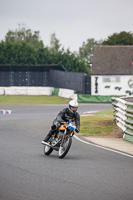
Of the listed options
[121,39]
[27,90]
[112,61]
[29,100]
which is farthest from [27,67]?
[121,39]

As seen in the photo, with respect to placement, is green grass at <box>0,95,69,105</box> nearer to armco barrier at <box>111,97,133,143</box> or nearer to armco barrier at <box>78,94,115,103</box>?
Result: armco barrier at <box>78,94,115,103</box>

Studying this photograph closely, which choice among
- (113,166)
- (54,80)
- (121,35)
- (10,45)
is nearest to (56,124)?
(113,166)

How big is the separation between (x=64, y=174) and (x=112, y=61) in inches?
2235

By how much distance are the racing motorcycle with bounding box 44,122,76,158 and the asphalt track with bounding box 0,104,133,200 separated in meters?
0.20

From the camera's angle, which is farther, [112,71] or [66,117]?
[112,71]

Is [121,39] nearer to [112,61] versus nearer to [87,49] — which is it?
[112,61]

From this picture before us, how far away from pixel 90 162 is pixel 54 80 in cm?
4705

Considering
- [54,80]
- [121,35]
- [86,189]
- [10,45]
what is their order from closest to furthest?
1. [86,189]
2. [54,80]
3. [10,45]
4. [121,35]

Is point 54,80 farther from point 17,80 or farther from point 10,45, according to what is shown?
point 10,45

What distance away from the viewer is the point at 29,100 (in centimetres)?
5184

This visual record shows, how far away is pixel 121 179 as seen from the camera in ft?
32.3

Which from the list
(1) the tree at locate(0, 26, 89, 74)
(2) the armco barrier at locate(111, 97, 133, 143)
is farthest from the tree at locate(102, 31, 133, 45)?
(2) the armco barrier at locate(111, 97, 133, 143)

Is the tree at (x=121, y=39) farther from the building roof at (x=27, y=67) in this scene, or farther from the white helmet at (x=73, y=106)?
the white helmet at (x=73, y=106)

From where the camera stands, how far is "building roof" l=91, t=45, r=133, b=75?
2581 inches
